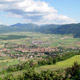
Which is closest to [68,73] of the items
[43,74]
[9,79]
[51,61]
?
[43,74]

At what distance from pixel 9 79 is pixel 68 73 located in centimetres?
2729

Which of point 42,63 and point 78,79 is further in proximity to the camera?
point 42,63

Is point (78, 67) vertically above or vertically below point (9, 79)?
above

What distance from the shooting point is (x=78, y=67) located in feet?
245

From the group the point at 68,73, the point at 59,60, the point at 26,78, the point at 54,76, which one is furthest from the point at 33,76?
the point at 59,60

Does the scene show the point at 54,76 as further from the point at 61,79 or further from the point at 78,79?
the point at 78,79

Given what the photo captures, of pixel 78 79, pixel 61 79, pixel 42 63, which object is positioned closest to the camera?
pixel 78 79

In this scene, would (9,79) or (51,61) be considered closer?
(9,79)

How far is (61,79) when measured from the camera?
70875mm

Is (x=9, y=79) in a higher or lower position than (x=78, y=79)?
lower

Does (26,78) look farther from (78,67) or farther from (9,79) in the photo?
(78,67)

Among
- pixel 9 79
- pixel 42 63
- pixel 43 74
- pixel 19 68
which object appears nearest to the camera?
pixel 43 74

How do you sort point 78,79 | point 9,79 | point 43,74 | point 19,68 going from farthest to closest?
point 19,68 < point 9,79 < point 43,74 < point 78,79

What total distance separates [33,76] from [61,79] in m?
13.2
